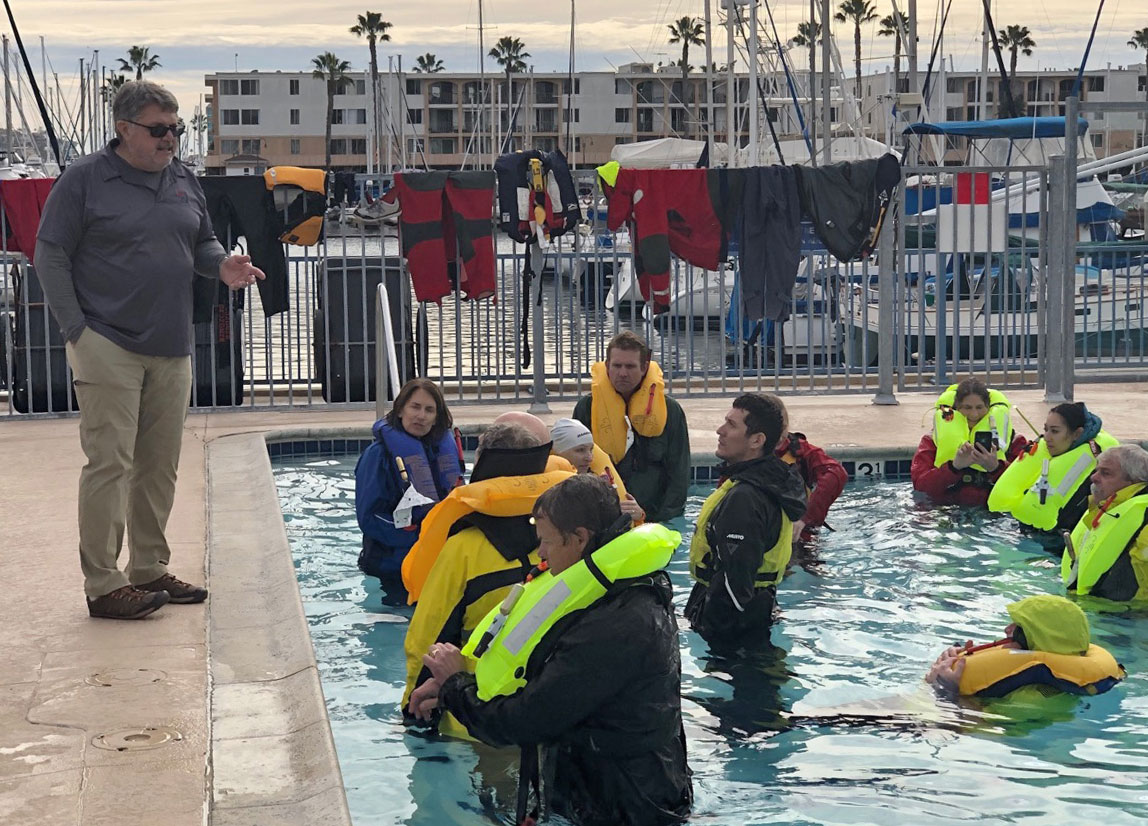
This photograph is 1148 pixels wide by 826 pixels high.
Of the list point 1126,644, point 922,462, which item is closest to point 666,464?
point 922,462

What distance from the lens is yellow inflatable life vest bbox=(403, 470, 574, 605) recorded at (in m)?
4.93

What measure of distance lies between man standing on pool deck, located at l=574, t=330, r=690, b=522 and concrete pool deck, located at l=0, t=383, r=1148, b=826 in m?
1.66

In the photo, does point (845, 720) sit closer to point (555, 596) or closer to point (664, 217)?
point (555, 596)

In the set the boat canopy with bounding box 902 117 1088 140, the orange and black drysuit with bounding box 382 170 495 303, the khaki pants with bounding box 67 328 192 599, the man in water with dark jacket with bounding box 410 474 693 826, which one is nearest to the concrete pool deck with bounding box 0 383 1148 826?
the khaki pants with bounding box 67 328 192 599

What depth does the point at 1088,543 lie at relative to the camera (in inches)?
287

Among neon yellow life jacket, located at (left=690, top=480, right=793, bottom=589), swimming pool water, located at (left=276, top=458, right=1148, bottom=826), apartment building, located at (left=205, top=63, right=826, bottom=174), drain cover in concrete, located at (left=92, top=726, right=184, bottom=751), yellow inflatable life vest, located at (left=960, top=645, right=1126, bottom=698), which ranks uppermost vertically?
apartment building, located at (left=205, top=63, right=826, bottom=174)

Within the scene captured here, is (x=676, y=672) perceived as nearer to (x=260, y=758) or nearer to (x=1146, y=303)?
(x=260, y=758)

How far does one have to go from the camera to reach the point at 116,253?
6043 millimetres

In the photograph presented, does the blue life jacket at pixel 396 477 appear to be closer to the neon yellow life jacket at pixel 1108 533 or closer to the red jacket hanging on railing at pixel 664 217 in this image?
the neon yellow life jacket at pixel 1108 533

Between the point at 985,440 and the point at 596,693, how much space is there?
5.76m

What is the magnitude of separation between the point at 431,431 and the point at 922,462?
378 centimetres

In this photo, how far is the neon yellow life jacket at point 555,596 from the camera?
4148 millimetres

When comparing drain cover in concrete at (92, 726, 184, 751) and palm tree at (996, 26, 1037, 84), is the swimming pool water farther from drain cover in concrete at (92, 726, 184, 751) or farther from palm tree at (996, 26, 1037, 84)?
palm tree at (996, 26, 1037, 84)

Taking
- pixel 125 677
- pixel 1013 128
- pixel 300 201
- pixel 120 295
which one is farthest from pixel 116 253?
pixel 1013 128
